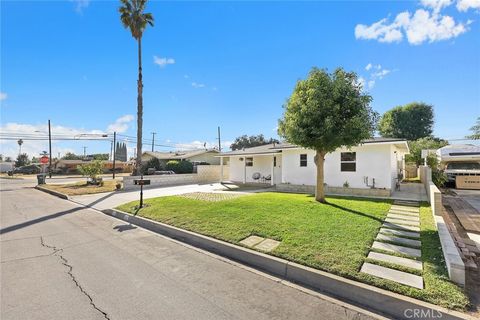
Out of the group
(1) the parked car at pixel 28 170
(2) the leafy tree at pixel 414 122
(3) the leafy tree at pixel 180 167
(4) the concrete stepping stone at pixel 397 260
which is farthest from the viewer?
(1) the parked car at pixel 28 170

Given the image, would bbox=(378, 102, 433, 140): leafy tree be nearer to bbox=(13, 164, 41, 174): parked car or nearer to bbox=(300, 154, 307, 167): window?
bbox=(300, 154, 307, 167): window

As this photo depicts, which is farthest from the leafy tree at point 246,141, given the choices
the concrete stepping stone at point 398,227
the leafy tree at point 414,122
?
the concrete stepping stone at point 398,227

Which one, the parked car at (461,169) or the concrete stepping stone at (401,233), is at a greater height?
the parked car at (461,169)

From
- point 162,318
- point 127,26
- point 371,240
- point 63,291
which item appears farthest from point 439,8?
point 127,26

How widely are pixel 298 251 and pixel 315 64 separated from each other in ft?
24.0

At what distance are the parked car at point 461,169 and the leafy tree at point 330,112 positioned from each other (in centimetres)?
1295

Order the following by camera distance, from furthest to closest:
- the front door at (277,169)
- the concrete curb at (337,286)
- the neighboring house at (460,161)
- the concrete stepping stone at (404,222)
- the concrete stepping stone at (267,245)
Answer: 1. the front door at (277,169)
2. the neighboring house at (460,161)
3. the concrete stepping stone at (404,222)
4. the concrete stepping stone at (267,245)
5. the concrete curb at (337,286)

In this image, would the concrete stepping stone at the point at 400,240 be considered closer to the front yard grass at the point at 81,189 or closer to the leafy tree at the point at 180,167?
the front yard grass at the point at 81,189

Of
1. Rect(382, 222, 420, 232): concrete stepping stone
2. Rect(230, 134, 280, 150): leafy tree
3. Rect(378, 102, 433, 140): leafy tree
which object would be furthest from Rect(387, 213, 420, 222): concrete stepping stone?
Rect(230, 134, 280, 150): leafy tree

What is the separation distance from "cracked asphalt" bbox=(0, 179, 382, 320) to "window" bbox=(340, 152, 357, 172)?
10640 millimetres

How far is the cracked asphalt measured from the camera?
3.16 m

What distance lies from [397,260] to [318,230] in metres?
1.76

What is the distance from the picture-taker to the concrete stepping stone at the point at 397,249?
15.3 ft

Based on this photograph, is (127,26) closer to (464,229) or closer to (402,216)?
(402,216)
